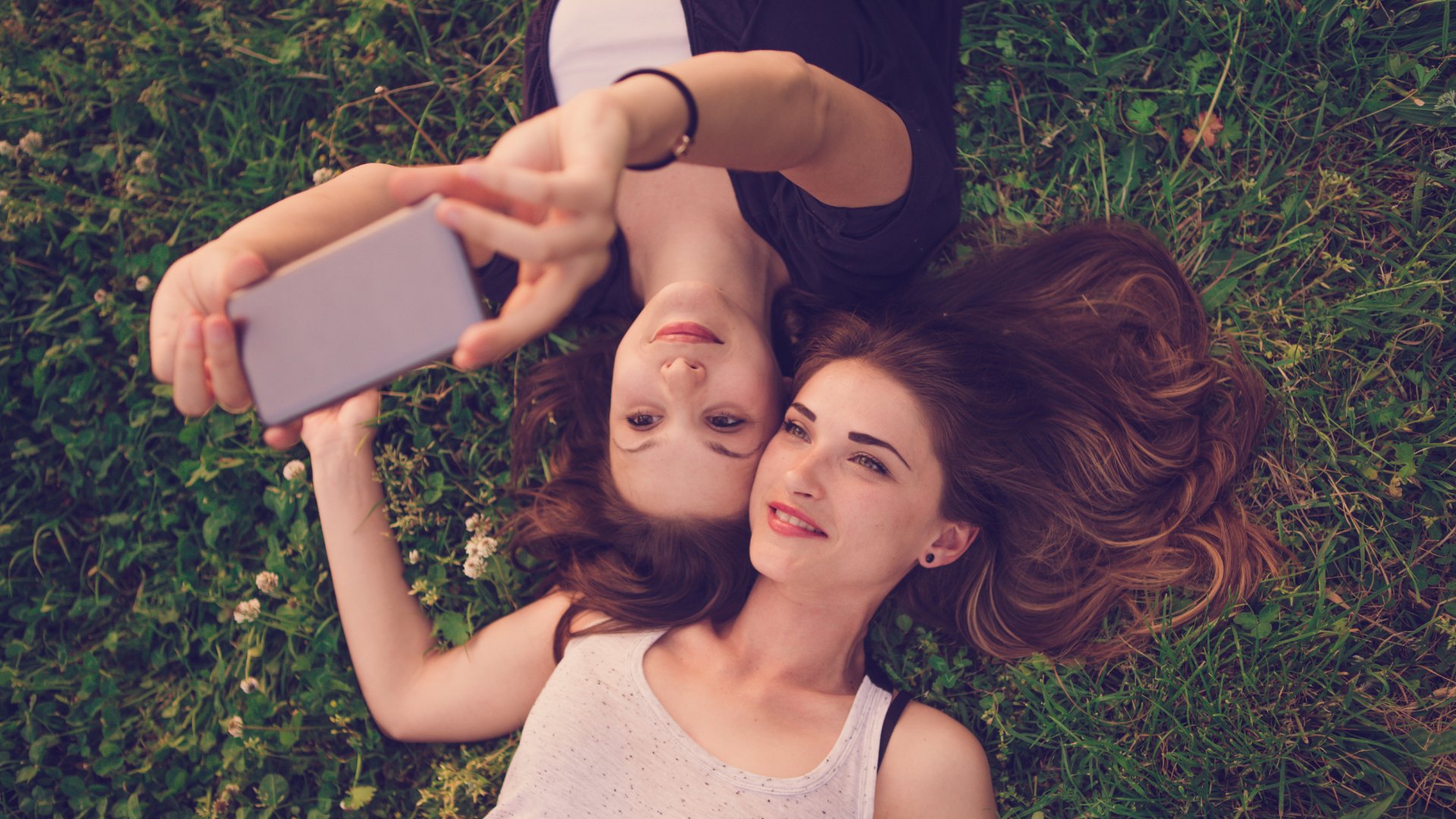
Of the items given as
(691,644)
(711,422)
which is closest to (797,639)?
(691,644)

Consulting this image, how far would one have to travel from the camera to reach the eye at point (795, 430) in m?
3.01

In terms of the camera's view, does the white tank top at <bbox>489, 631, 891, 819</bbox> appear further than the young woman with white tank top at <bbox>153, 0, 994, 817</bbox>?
Yes

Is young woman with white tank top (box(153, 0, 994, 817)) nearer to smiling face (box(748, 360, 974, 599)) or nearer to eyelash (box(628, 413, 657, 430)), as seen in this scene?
smiling face (box(748, 360, 974, 599))

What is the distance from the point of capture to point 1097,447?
11.4ft

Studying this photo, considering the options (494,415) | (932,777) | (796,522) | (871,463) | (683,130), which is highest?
(683,130)

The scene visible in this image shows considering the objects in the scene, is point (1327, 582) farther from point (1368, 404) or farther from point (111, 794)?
point (111, 794)

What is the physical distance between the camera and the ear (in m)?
3.25

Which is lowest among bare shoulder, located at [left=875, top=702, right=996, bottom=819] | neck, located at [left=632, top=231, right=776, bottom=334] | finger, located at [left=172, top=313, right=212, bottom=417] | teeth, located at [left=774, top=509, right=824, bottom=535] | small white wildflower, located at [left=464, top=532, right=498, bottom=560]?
bare shoulder, located at [left=875, top=702, right=996, bottom=819]

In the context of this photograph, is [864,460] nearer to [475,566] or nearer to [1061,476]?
[1061,476]

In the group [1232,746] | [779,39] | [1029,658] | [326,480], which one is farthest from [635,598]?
[1232,746]

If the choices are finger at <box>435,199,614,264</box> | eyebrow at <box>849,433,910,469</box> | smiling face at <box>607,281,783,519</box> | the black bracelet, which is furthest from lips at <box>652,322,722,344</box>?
finger at <box>435,199,614,264</box>

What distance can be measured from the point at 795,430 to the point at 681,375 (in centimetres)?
53

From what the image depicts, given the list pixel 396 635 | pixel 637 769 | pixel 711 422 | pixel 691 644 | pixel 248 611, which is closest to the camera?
pixel 711 422

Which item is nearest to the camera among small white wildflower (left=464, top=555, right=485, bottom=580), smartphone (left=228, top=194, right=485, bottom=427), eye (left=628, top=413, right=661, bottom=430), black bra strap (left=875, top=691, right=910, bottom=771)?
smartphone (left=228, top=194, right=485, bottom=427)
